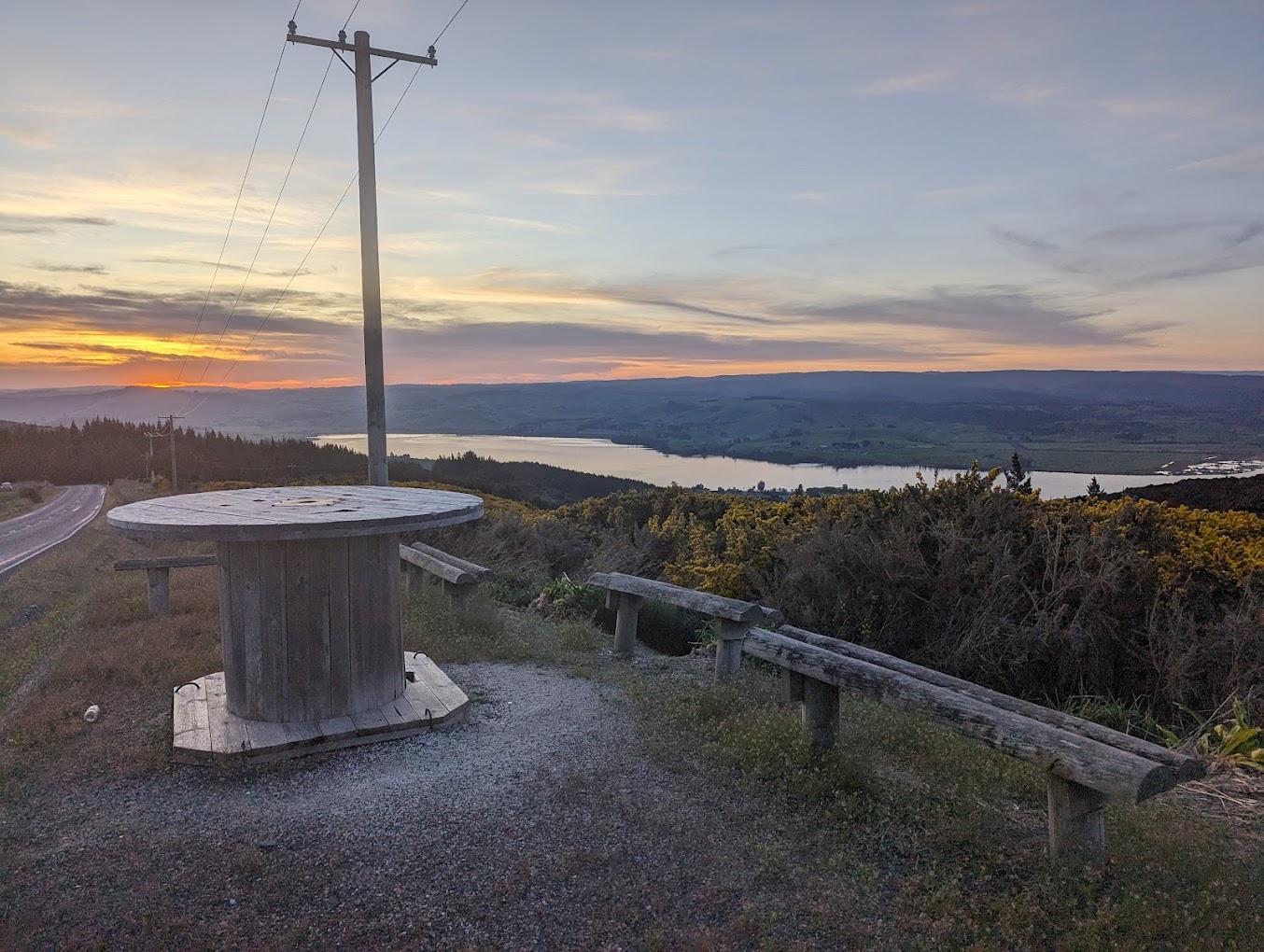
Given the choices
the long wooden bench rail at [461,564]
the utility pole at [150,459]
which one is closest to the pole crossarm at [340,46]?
the long wooden bench rail at [461,564]

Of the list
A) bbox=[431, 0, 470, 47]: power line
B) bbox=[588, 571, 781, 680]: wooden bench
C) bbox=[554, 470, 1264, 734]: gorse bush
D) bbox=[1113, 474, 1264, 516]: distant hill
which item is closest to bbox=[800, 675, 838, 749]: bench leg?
bbox=[588, 571, 781, 680]: wooden bench

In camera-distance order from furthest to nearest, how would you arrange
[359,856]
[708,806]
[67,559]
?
[67,559] < [708,806] < [359,856]

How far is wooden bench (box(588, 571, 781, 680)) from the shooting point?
5.00m

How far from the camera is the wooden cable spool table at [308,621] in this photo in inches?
157

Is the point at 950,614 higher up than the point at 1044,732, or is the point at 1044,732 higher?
the point at 1044,732

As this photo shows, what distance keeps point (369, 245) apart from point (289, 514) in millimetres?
4822

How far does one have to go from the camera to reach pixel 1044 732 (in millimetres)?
2828

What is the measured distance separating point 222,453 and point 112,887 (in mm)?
45950

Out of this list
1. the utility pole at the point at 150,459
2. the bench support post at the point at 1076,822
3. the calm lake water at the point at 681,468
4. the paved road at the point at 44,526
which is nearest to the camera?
the bench support post at the point at 1076,822

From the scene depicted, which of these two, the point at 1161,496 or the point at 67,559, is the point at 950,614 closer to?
the point at 1161,496

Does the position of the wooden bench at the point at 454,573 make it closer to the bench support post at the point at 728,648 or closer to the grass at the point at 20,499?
the bench support post at the point at 728,648

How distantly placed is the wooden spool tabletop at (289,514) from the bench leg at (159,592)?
235cm

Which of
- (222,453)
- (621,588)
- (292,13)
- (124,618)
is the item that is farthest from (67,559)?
(222,453)

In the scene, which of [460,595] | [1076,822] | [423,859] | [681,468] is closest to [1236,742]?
[1076,822]
